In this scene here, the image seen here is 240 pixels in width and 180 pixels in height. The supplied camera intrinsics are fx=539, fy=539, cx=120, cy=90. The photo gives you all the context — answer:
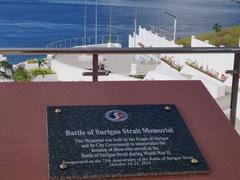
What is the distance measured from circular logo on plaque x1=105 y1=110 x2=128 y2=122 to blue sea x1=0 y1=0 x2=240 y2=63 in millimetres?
43625

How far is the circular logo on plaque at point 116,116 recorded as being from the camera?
2490 mm

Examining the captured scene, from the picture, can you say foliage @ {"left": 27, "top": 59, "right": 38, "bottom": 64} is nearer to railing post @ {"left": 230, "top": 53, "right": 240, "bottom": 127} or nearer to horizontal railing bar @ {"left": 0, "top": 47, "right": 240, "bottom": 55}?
railing post @ {"left": 230, "top": 53, "right": 240, "bottom": 127}

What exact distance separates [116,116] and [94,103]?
6.6 inches

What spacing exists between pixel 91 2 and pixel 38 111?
71763 mm

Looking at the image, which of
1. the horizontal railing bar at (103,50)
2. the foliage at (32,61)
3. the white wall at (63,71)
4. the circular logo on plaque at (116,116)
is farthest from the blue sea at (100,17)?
the circular logo on plaque at (116,116)

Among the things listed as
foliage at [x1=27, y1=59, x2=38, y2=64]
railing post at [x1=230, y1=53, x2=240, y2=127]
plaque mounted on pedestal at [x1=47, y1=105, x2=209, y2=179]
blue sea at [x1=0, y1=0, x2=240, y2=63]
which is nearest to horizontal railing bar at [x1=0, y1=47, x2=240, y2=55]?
railing post at [x1=230, y1=53, x2=240, y2=127]

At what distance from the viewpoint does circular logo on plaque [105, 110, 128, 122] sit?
249 cm

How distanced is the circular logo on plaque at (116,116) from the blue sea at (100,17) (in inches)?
1718

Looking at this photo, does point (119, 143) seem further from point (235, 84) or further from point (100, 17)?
point (100, 17)

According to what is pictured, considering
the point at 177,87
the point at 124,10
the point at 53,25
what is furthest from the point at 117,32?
the point at 177,87

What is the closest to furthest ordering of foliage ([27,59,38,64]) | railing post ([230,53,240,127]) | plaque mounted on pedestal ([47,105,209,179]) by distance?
plaque mounted on pedestal ([47,105,209,179]) → railing post ([230,53,240,127]) → foliage ([27,59,38,64])

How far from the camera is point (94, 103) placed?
2621 mm

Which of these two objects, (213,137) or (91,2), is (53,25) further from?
(213,137)

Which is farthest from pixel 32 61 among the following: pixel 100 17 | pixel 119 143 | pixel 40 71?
pixel 119 143
